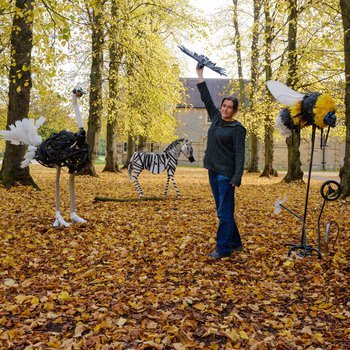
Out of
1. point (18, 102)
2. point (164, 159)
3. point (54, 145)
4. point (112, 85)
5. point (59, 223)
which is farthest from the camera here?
point (112, 85)

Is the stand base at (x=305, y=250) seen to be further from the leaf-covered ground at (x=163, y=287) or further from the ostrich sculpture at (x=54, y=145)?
the ostrich sculpture at (x=54, y=145)

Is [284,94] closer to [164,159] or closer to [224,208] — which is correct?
[224,208]

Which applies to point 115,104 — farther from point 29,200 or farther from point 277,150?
point 277,150

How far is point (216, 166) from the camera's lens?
19.2 ft

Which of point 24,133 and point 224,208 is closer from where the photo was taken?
point 224,208

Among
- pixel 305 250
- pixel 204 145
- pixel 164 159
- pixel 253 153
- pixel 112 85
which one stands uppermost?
pixel 112 85

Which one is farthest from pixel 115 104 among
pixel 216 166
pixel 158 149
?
pixel 158 149

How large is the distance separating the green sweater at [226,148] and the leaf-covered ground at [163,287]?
1.39 m

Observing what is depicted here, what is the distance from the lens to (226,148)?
231 inches

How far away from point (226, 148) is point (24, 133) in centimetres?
386

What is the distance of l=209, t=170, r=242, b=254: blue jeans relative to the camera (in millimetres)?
5844

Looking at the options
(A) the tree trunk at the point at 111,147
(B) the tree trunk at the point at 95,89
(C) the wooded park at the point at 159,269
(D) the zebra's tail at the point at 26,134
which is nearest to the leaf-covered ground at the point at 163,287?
(C) the wooded park at the point at 159,269

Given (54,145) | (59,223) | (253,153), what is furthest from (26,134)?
(253,153)

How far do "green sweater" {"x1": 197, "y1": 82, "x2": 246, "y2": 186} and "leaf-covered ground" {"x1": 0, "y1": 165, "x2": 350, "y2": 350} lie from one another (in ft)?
4.56
